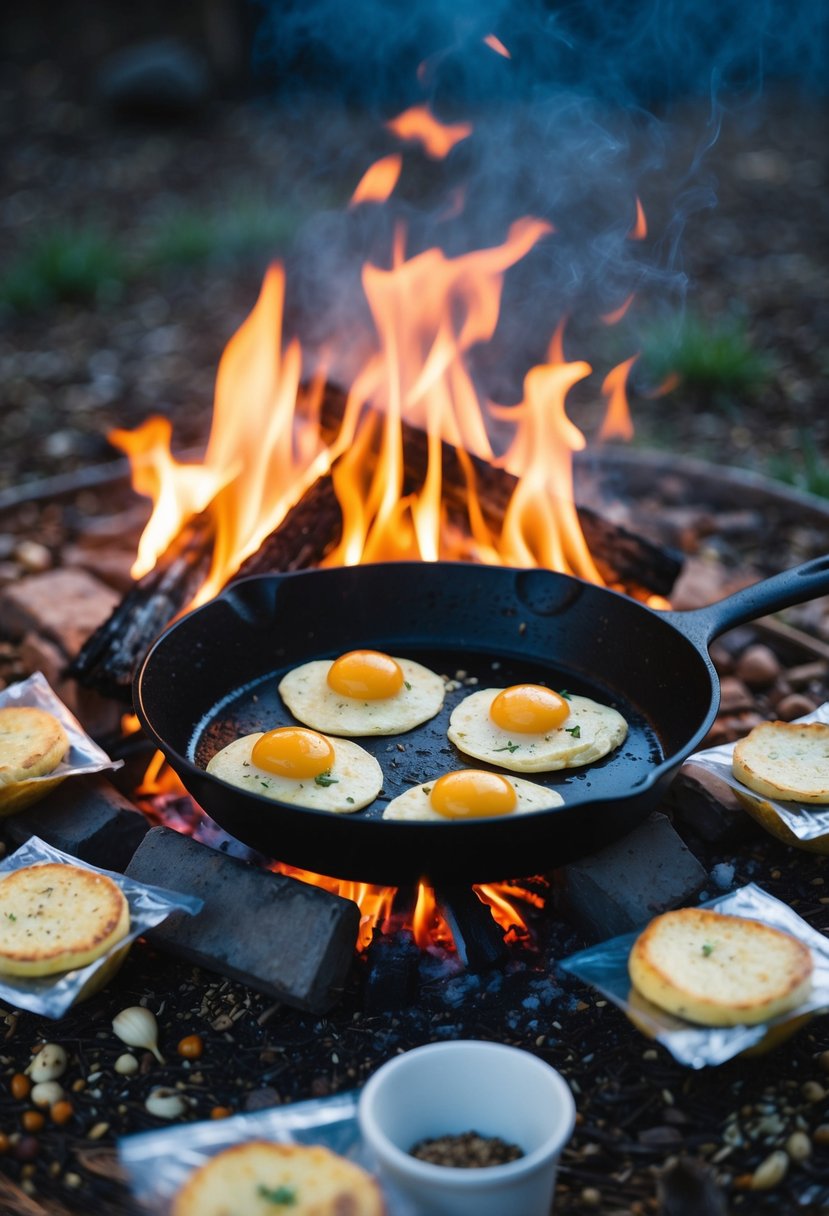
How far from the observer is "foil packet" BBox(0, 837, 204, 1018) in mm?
2795

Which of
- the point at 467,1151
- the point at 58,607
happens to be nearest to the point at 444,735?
the point at 467,1151

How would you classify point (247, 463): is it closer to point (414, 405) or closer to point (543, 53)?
point (414, 405)

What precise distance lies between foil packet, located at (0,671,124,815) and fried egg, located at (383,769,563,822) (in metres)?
0.96

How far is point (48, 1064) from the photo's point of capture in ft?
9.29

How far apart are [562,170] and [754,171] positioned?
11.0 feet

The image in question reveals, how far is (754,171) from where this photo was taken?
1262 centimetres

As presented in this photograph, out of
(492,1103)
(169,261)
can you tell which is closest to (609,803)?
(492,1103)

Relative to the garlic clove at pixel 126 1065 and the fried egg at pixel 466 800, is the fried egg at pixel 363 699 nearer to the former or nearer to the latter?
the fried egg at pixel 466 800

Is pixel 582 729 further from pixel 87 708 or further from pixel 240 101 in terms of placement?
pixel 240 101

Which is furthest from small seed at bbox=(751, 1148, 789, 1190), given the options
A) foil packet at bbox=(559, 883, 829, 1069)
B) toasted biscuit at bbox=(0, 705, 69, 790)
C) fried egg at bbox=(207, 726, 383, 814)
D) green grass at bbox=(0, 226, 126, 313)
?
green grass at bbox=(0, 226, 126, 313)

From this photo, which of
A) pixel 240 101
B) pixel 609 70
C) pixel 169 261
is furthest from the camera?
pixel 240 101

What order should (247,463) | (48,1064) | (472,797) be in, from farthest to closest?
(247,463) → (472,797) → (48,1064)

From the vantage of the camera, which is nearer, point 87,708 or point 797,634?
point 87,708

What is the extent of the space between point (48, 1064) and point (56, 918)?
351 millimetres
